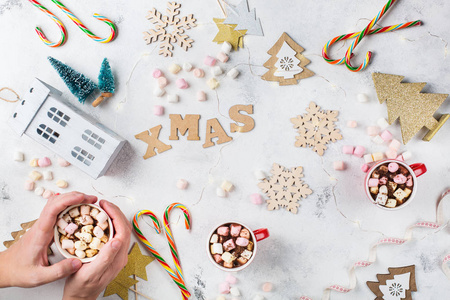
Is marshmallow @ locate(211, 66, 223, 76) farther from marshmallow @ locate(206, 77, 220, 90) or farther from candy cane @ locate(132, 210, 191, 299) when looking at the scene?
candy cane @ locate(132, 210, 191, 299)

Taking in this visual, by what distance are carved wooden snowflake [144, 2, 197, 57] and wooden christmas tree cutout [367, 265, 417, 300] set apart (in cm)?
125

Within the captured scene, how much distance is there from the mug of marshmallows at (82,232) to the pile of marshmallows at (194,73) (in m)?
0.49

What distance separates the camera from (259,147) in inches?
66.0

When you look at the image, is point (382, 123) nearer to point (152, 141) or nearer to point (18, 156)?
point (152, 141)

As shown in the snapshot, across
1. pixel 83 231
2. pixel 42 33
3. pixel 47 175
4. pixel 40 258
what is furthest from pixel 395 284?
A: pixel 42 33

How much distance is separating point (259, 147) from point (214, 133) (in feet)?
0.64

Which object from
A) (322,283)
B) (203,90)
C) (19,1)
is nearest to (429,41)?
(203,90)

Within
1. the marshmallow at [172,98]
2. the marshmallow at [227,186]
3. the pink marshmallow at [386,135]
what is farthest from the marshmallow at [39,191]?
the pink marshmallow at [386,135]

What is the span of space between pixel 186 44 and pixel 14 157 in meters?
0.88

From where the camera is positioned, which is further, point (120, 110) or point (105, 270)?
point (120, 110)

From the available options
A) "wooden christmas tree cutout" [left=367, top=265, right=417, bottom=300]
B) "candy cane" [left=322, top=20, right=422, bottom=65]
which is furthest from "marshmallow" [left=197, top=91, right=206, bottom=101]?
"wooden christmas tree cutout" [left=367, top=265, right=417, bottom=300]

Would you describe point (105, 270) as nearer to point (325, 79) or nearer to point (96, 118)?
point (96, 118)

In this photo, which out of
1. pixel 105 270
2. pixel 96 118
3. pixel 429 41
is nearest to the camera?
pixel 105 270

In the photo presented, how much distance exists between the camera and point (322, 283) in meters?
1.67
